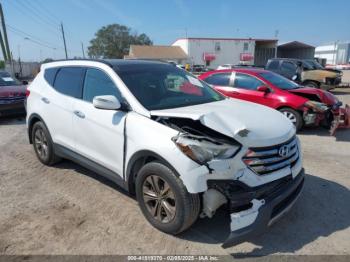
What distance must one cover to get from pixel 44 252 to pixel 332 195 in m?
3.66

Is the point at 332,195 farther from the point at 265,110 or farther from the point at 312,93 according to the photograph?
the point at 312,93

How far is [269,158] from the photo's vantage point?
9.61 ft

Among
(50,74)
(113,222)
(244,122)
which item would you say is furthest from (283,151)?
(50,74)

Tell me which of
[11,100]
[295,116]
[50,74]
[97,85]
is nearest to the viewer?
[97,85]

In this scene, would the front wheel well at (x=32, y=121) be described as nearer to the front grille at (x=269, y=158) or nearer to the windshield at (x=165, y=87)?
the windshield at (x=165, y=87)

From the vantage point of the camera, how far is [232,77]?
836cm

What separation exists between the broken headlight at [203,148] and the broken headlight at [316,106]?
17.2 ft

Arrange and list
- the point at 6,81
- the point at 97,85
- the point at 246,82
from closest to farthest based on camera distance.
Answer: the point at 97,85 < the point at 246,82 < the point at 6,81

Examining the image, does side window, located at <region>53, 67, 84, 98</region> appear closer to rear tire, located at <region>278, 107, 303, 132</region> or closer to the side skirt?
the side skirt

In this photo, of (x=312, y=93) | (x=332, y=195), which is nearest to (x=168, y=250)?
(x=332, y=195)

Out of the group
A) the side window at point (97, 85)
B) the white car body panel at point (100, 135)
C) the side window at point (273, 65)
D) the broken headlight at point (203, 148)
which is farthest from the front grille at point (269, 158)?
the side window at point (273, 65)

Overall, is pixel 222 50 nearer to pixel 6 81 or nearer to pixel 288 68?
pixel 288 68

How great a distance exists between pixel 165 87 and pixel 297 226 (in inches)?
91.7

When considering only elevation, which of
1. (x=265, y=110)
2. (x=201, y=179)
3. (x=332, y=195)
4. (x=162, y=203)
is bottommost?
(x=332, y=195)
